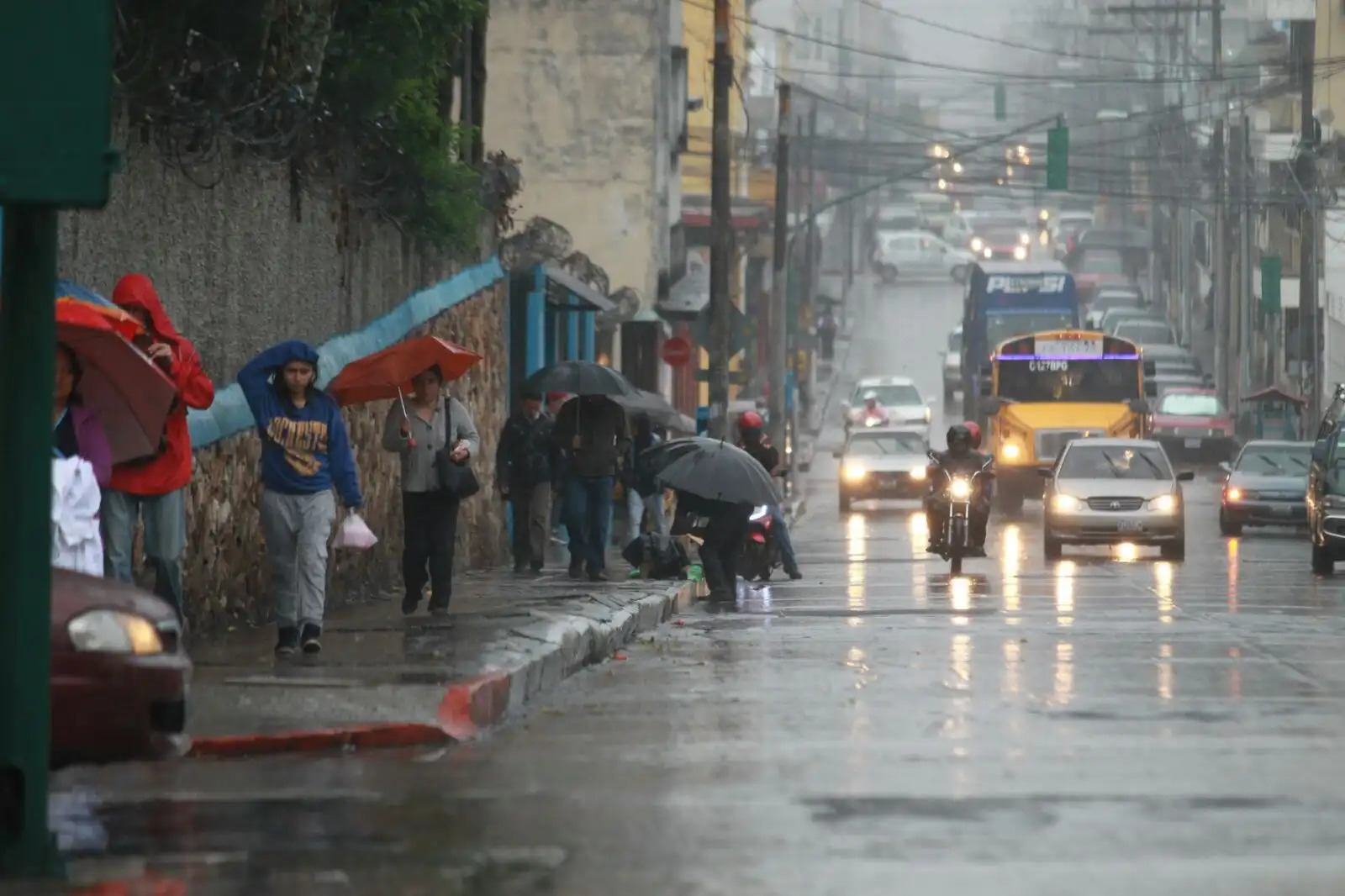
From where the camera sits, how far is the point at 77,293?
1404 centimetres

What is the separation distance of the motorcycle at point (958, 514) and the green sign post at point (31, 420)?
20082 mm

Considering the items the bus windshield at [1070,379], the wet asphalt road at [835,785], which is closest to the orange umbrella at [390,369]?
the wet asphalt road at [835,785]

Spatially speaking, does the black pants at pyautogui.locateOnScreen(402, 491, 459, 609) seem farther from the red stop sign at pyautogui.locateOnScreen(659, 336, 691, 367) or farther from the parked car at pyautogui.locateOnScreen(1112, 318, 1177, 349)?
the parked car at pyautogui.locateOnScreen(1112, 318, 1177, 349)

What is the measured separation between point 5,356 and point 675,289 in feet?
156

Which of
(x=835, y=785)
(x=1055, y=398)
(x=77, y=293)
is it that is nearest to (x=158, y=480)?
(x=77, y=293)

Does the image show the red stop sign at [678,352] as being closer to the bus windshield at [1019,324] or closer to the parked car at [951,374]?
the bus windshield at [1019,324]

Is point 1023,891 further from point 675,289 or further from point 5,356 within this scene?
point 675,289

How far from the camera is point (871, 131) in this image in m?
163

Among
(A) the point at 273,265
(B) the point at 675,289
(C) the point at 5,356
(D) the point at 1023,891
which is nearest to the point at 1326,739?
(D) the point at 1023,891

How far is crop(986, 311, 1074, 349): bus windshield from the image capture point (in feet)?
217

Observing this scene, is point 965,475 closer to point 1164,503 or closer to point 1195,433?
point 1164,503

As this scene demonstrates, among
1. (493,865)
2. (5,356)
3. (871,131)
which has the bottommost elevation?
(493,865)

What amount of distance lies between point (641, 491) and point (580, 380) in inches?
107

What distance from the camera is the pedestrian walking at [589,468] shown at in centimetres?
2431
